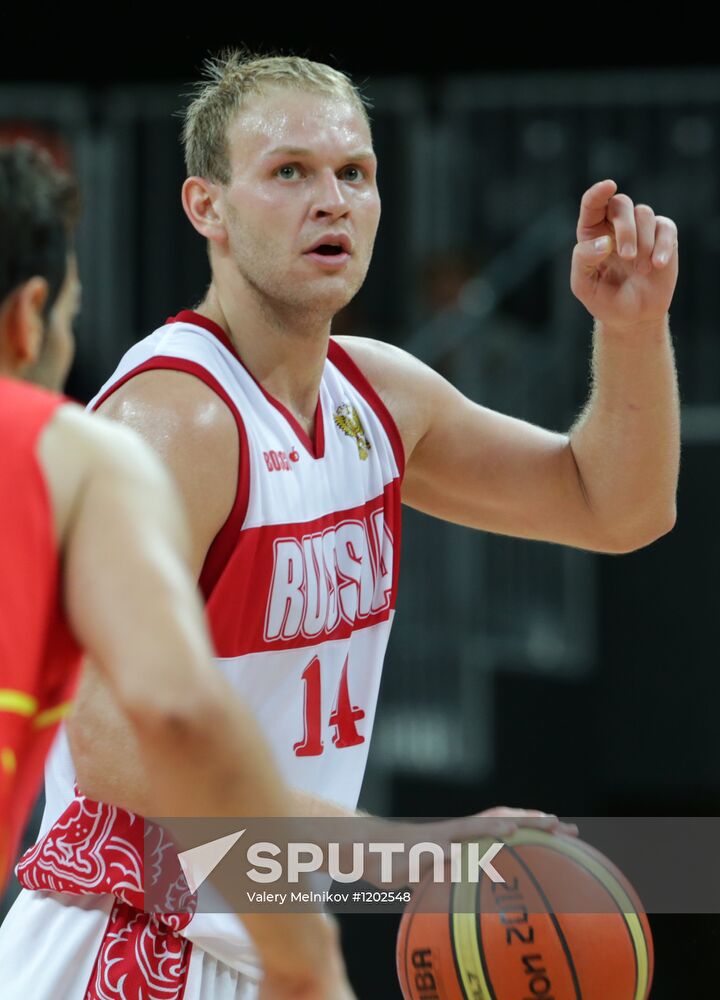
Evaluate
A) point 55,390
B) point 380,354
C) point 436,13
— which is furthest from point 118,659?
point 436,13

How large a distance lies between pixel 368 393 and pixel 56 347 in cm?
168

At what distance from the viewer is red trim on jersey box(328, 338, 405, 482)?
150 inches

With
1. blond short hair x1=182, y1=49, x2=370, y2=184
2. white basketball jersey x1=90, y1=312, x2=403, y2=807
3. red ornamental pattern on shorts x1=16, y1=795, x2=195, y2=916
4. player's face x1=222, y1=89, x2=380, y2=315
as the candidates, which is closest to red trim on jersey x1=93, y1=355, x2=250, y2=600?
white basketball jersey x1=90, y1=312, x2=403, y2=807

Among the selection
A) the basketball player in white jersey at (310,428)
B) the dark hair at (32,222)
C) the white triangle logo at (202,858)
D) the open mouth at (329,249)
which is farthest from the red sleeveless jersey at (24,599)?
the open mouth at (329,249)

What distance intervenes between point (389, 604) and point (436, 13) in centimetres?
702

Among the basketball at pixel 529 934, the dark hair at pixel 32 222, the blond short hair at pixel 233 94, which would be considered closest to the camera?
the dark hair at pixel 32 222

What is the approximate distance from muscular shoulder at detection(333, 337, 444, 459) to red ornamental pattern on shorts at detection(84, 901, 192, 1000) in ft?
4.13

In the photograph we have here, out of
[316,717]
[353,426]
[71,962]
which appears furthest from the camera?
[353,426]

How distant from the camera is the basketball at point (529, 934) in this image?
3.05m

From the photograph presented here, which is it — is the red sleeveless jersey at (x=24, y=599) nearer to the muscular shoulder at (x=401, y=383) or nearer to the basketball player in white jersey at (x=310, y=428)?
the basketball player in white jersey at (x=310, y=428)

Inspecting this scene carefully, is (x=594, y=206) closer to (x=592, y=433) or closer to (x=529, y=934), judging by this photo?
(x=592, y=433)

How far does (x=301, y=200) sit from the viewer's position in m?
3.51

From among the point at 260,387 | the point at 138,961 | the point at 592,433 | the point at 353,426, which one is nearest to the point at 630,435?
the point at 592,433

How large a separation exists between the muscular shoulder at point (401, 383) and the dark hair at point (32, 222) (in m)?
1.72
